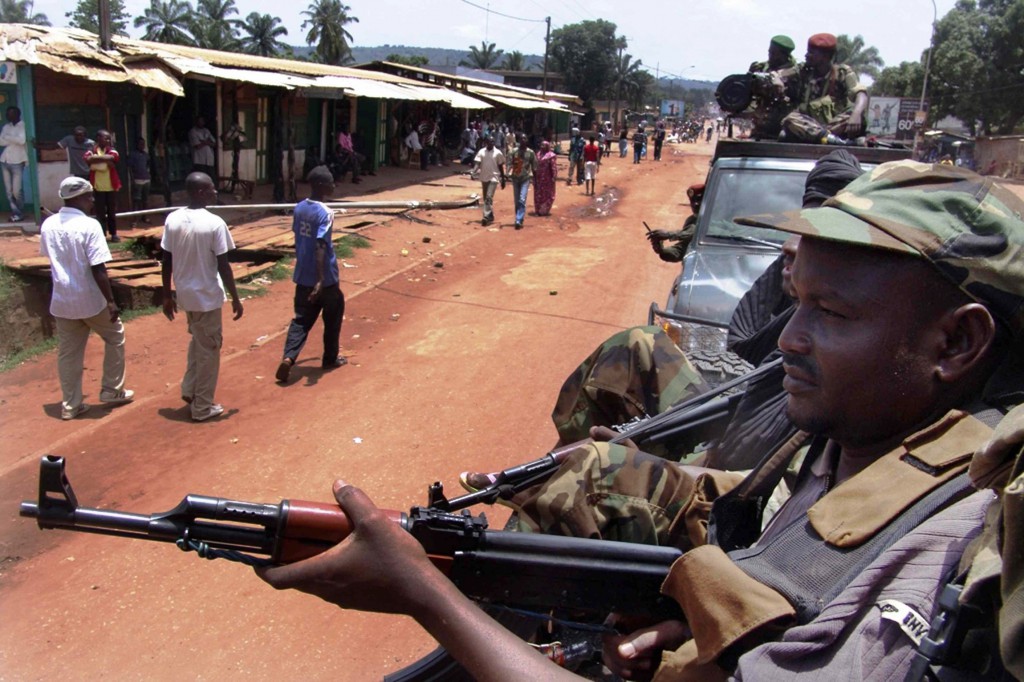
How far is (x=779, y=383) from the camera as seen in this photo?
2.53 m

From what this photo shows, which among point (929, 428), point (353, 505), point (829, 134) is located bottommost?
point (353, 505)

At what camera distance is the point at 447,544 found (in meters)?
1.81

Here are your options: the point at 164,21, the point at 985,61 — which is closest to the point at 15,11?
the point at 164,21

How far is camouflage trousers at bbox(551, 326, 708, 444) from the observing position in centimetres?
331

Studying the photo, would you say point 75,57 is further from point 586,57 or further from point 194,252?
point 586,57

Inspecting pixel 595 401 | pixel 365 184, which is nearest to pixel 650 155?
pixel 365 184

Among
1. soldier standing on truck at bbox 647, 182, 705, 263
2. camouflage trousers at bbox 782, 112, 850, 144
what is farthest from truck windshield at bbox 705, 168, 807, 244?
soldier standing on truck at bbox 647, 182, 705, 263

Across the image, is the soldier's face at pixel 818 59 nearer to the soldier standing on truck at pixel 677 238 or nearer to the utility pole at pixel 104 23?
the soldier standing on truck at pixel 677 238

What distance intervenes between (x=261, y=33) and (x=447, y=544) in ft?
270

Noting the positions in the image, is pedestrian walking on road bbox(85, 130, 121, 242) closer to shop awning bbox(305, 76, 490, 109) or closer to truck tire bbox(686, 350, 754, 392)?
shop awning bbox(305, 76, 490, 109)

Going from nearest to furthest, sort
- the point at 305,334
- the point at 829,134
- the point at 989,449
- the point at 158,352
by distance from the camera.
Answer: the point at 989,449
the point at 829,134
the point at 305,334
the point at 158,352

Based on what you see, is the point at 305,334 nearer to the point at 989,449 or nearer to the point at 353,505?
the point at 353,505

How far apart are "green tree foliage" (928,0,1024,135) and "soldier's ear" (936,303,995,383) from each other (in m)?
52.4

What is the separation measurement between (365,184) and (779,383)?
19.9 m
